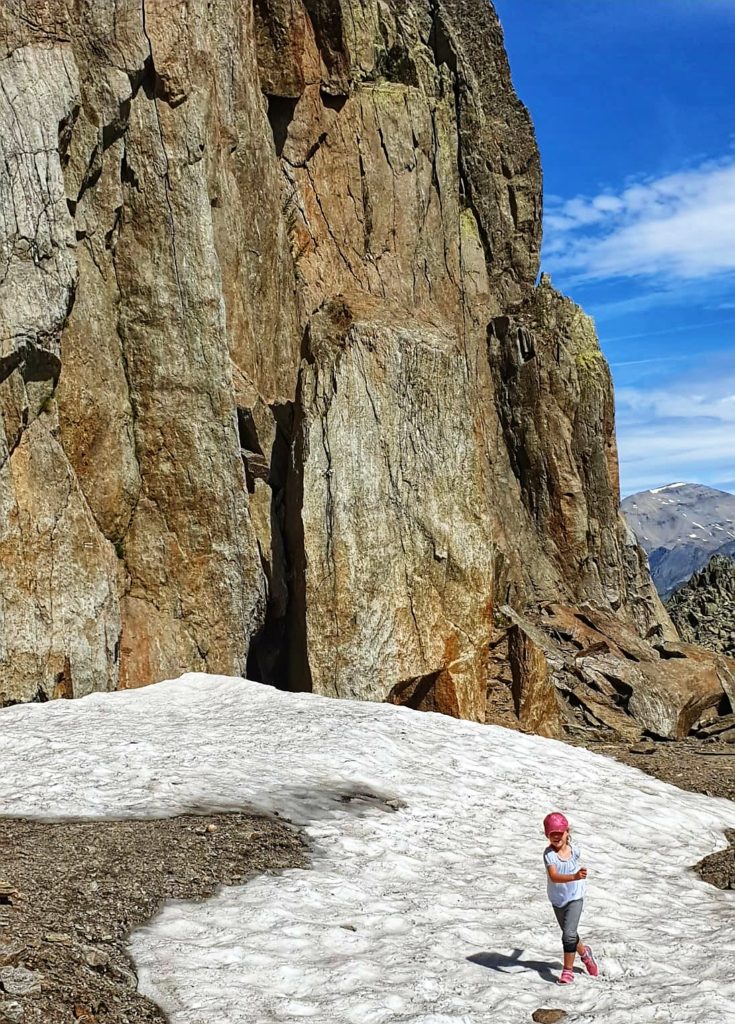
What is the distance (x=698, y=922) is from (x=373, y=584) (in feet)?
53.2

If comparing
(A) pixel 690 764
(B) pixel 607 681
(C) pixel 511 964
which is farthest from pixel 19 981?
(B) pixel 607 681

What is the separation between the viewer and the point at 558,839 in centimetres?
1002

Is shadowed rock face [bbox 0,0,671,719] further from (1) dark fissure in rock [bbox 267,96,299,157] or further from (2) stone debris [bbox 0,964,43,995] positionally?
(2) stone debris [bbox 0,964,43,995]

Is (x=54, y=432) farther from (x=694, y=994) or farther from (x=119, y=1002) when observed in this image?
(x=694, y=994)

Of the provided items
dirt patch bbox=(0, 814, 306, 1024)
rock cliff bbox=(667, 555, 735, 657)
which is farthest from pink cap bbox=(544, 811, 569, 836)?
rock cliff bbox=(667, 555, 735, 657)

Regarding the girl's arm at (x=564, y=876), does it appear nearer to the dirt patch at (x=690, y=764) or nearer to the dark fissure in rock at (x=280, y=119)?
the dirt patch at (x=690, y=764)

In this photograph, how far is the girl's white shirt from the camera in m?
9.84

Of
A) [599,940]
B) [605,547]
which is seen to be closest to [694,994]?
[599,940]

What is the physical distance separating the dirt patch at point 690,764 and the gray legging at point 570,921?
631 centimetres

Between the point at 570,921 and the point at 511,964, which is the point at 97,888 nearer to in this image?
the point at 511,964

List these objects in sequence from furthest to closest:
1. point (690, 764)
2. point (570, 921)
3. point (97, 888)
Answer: point (690, 764)
point (97, 888)
point (570, 921)

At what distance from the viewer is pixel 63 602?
22.9 m

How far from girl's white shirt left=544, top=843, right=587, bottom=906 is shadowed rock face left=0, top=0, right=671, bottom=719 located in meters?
14.6

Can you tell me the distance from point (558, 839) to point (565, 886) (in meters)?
0.42
